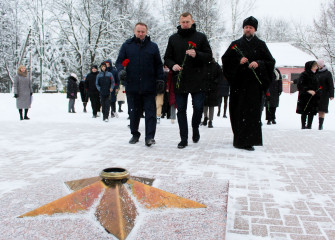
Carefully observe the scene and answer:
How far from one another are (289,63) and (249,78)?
135ft

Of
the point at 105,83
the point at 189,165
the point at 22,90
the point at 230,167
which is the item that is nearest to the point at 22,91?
the point at 22,90

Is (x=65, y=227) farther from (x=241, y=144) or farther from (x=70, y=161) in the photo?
(x=241, y=144)

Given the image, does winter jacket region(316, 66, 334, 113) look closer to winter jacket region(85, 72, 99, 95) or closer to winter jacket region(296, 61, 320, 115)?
winter jacket region(296, 61, 320, 115)

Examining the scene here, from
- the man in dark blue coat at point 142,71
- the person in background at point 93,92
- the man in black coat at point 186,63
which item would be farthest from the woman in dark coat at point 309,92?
the person in background at point 93,92

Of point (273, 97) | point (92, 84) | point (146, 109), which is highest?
point (92, 84)

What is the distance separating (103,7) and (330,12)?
2179cm

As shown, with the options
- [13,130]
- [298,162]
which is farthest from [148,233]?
[13,130]

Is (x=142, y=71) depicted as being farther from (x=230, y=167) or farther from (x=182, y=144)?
(x=230, y=167)

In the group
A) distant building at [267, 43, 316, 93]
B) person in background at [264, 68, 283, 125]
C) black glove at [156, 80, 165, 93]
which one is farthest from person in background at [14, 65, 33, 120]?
distant building at [267, 43, 316, 93]

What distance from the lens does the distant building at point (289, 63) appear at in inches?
1679

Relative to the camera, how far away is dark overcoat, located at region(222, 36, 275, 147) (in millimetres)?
5445

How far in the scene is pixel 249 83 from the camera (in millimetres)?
5512

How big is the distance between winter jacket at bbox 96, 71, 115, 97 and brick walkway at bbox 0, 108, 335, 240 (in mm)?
2975

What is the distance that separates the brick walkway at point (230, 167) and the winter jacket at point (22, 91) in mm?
3514
